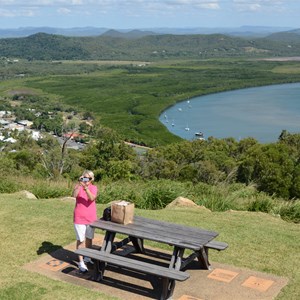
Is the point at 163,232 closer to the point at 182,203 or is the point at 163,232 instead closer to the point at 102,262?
the point at 102,262

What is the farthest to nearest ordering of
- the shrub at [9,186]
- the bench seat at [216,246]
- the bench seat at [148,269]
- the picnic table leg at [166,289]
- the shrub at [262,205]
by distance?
the shrub at [9,186] < the shrub at [262,205] < the bench seat at [216,246] < the picnic table leg at [166,289] < the bench seat at [148,269]

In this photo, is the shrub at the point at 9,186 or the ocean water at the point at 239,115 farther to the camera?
the ocean water at the point at 239,115

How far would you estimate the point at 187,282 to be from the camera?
6.18 metres

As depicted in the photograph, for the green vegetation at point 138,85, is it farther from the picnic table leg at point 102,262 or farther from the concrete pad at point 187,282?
the picnic table leg at point 102,262

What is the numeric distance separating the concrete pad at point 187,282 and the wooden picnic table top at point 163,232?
0.61m

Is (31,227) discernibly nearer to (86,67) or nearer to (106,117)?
(106,117)

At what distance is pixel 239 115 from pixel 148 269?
85.4 metres

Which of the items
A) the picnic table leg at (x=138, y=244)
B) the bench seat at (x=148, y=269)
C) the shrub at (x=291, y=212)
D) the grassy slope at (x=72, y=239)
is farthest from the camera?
the shrub at (x=291, y=212)

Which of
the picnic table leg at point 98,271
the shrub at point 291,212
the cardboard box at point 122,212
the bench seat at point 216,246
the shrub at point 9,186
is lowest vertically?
the shrub at point 9,186

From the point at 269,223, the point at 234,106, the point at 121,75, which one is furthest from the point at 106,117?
the point at 269,223

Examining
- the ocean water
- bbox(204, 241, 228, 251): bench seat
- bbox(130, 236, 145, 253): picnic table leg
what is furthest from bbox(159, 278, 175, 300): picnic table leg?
the ocean water

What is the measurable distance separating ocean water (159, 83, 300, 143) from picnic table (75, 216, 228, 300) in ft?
203

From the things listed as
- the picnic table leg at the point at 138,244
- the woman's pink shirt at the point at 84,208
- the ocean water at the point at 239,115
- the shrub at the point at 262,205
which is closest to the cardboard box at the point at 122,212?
the woman's pink shirt at the point at 84,208

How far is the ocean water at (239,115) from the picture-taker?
7550 centimetres
